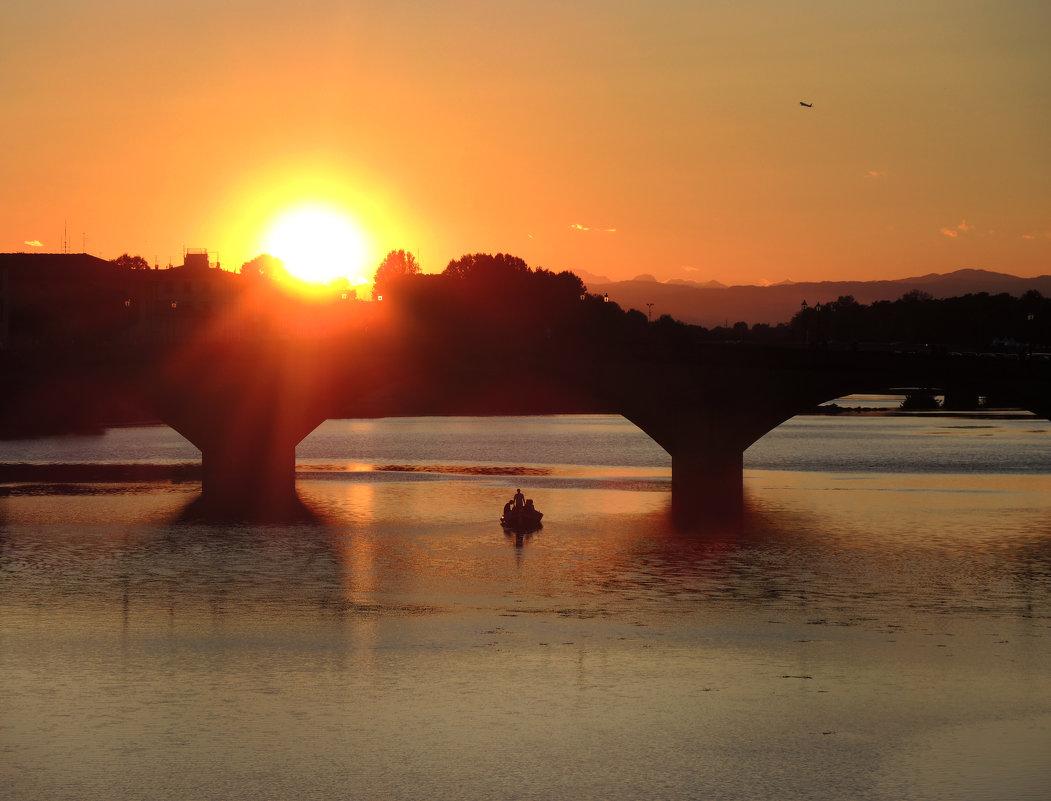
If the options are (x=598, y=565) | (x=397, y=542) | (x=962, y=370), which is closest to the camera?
(x=598, y=565)

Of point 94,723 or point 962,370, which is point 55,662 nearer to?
point 94,723

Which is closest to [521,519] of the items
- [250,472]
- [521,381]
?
[521,381]

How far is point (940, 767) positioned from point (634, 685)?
6.75m

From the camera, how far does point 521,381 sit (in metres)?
70.8

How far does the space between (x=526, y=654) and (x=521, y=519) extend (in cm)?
2343

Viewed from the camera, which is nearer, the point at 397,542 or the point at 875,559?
the point at 875,559

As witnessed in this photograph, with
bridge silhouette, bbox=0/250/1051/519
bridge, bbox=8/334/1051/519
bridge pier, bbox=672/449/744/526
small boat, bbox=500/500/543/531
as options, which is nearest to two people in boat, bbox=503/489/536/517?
small boat, bbox=500/500/543/531

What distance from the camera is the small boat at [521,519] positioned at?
53688mm

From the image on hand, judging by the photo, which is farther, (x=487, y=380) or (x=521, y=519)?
(x=487, y=380)

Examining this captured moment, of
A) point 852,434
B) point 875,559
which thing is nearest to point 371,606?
point 875,559

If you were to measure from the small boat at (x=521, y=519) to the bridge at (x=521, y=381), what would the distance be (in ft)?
30.2

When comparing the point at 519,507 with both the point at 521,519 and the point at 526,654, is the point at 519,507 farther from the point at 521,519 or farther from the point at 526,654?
the point at 526,654

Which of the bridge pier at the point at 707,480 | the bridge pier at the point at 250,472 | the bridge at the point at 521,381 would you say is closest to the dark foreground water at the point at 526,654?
the bridge pier at the point at 707,480

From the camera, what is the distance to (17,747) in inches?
904
